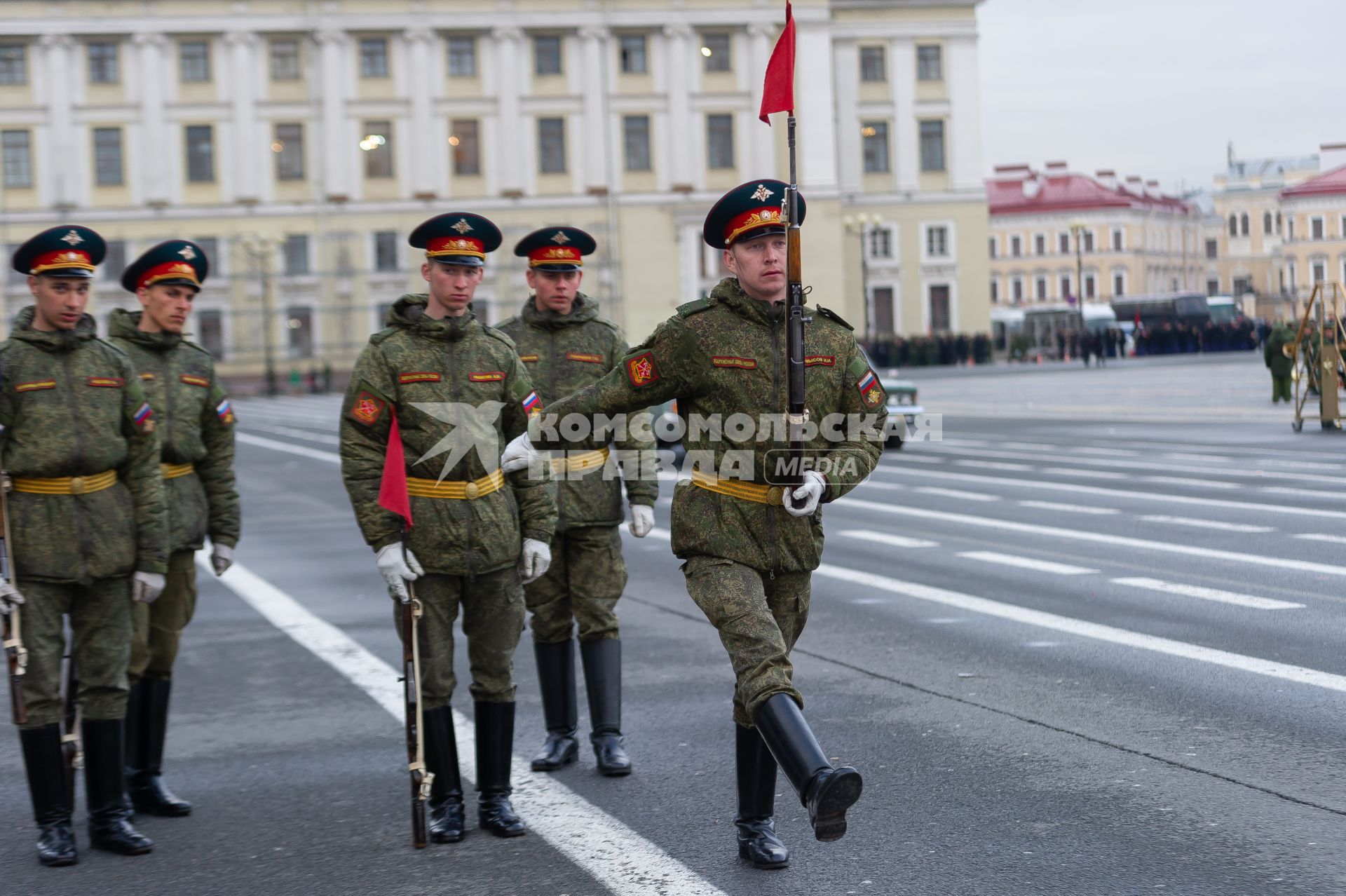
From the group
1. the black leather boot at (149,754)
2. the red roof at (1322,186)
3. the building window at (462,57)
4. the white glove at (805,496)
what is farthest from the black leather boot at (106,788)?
the red roof at (1322,186)

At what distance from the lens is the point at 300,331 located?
75312mm

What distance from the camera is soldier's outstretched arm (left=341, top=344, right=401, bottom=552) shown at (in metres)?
5.95

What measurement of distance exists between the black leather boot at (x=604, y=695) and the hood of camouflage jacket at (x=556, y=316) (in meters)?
1.34

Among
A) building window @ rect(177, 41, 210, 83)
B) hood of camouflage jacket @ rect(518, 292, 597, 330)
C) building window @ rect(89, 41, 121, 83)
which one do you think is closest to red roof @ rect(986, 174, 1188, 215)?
building window @ rect(177, 41, 210, 83)

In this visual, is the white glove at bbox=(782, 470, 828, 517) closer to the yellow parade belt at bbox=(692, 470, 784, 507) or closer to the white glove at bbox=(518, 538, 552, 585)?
the yellow parade belt at bbox=(692, 470, 784, 507)

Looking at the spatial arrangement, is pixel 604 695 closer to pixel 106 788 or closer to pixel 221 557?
pixel 221 557

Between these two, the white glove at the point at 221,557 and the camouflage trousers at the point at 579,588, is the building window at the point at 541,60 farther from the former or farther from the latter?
the white glove at the point at 221,557

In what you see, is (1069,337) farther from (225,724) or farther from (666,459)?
(225,724)

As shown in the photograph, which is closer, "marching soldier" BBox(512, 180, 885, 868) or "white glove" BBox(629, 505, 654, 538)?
"marching soldier" BBox(512, 180, 885, 868)

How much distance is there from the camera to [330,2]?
2948 inches

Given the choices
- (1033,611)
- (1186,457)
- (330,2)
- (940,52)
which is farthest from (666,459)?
(940,52)

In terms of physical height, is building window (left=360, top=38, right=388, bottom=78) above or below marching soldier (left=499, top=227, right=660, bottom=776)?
above

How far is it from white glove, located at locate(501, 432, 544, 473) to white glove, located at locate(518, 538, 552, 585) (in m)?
0.41

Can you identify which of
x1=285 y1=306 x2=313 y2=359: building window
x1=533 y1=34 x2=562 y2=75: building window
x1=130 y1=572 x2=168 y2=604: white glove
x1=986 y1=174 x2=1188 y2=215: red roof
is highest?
x1=533 y1=34 x2=562 y2=75: building window
